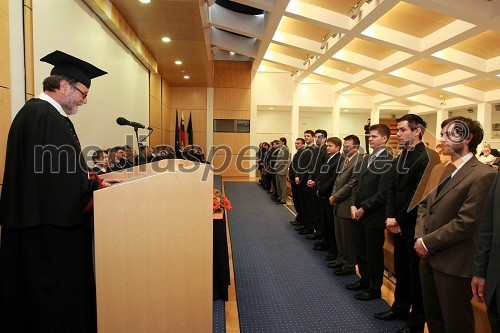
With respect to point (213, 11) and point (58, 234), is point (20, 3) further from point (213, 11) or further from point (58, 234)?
point (213, 11)

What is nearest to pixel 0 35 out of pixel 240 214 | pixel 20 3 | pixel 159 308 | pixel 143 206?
pixel 20 3

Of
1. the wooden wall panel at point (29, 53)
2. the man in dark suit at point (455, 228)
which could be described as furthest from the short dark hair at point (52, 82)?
the man in dark suit at point (455, 228)

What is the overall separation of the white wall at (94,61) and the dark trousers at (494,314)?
373 cm

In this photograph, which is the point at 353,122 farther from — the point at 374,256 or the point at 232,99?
the point at 374,256

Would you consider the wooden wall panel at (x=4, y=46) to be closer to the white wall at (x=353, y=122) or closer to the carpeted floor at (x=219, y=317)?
the carpeted floor at (x=219, y=317)

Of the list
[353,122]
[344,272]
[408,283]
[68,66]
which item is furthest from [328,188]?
[353,122]

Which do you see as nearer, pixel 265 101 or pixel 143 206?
pixel 143 206

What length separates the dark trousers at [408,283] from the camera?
2.34 meters

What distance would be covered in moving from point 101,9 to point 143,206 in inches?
171

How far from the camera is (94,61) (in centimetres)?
476

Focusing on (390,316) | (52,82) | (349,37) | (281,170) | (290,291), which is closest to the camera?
(52,82)

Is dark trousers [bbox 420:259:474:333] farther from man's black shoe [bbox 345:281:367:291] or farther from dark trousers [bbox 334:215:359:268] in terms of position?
dark trousers [bbox 334:215:359:268]

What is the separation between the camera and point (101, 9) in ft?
15.5

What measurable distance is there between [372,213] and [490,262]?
1398 millimetres
